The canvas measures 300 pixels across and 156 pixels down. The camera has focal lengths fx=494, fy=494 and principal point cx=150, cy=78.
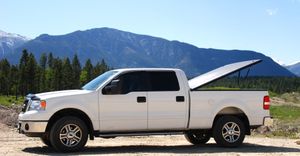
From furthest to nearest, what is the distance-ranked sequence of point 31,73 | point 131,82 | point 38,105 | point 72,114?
point 31,73 → point 131,82 → point 72,114 → point 38,105

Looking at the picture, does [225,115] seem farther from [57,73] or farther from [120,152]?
[57,73]

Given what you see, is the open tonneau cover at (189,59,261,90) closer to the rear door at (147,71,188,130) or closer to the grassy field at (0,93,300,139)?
the rear door at (147,71,188,130)

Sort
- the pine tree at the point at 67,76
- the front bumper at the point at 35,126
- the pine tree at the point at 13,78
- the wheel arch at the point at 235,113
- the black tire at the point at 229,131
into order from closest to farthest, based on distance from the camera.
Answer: the front bumper at the point at 35,126
the black tire at the point at 229,131
the wheel arch at the point at 235,113
the pine tree at the point at 13,78
the pine tree at the point at 67,76

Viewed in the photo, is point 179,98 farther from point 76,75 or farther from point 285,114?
point 76,75

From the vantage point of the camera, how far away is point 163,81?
12.6 meters

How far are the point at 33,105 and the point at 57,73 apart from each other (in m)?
99.5

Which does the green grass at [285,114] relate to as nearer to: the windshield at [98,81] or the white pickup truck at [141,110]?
the white pickup truck at [141,110]

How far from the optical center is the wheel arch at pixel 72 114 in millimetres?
11648

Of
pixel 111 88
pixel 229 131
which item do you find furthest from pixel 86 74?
pixel 111 88

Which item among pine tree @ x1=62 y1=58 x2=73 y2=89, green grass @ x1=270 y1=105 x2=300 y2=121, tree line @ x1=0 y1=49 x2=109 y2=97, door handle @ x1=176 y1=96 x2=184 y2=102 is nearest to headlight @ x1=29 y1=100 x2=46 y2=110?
door handle @ x1=176 y1=96 x2=184 y2=102

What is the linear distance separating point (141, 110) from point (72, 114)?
1685 millimetres

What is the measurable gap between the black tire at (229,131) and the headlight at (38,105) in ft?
14.6

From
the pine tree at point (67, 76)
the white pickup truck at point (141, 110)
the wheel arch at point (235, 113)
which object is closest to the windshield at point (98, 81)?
the white pickup truck at point (141, 110)

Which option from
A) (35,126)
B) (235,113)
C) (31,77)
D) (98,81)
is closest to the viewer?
(35,126)
